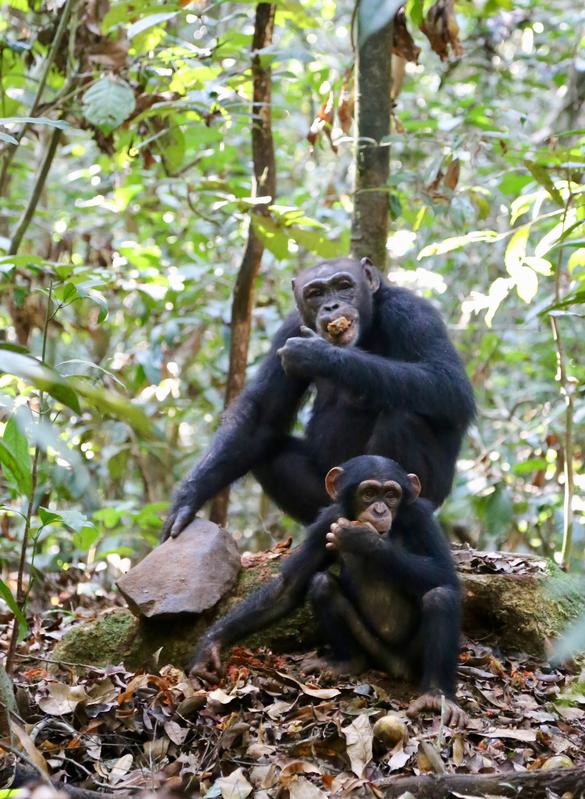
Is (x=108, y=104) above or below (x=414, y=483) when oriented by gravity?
above

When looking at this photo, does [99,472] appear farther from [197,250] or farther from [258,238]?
[258,238]

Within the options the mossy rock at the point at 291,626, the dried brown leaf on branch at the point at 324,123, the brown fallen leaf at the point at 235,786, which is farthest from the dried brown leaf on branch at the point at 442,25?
the brown fallen leaf at the point at 235,786

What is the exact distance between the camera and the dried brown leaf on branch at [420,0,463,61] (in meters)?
5.93

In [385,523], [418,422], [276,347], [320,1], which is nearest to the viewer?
[385,523]

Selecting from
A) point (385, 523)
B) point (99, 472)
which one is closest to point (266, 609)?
point (385, 523)

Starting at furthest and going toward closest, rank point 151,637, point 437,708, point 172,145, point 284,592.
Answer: point 172,145 → point 151,637 → point 284,592 → point 437,708

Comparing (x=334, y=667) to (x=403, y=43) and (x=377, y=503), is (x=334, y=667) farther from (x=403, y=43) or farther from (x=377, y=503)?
(x=403, y=43)

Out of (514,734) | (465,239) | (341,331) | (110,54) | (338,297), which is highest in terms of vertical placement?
(110,54)

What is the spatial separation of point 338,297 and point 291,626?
7.04 feet

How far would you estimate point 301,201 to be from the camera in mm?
9711

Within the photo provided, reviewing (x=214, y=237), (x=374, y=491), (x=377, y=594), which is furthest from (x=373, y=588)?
(x=214, y=237)

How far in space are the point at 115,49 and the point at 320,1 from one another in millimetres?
6961

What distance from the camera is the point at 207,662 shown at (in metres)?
4.61

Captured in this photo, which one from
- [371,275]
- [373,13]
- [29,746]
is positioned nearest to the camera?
[373,13]
